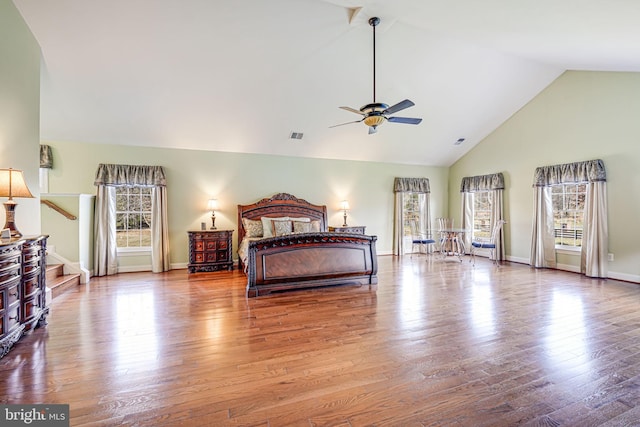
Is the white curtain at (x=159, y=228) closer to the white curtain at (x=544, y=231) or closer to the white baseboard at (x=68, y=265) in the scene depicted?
the white baseboard at (x=68, y=265)

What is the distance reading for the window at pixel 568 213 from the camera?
5859 millimetres

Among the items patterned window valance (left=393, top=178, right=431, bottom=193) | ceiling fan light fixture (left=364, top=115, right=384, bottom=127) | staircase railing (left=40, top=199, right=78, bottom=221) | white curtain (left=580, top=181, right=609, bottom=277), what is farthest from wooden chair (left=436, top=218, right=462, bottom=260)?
staircase railing (left=40, top=199, right=78, bottom=221)

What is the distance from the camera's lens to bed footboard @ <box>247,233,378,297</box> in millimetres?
4270

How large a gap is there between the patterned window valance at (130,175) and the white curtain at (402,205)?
584cm

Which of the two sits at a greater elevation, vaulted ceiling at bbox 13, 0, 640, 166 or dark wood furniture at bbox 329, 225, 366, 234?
vaulted ceiling at bbox 13, 0, 640, 166

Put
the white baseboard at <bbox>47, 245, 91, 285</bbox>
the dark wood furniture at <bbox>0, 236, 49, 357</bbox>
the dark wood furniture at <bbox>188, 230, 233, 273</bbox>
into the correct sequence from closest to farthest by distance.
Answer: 1. the dark wood furniture at <bbox>0, 236, 49, 357</bbox>
2. the white baseboard at <bbox>47, 245, 91, 285</bbox>
3. the dark wood furniture at <bbox>188, 230, 233, 273</bbox>

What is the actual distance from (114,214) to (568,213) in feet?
31.1

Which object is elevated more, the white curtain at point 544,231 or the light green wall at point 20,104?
the light green wall at point 20,104

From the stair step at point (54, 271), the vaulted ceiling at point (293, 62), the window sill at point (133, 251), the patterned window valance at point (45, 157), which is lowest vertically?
the stair step at point (54, 271)

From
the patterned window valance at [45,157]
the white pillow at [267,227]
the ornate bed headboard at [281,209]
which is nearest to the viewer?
the patterned window valance at [45,157]

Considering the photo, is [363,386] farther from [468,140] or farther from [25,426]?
[468,140]

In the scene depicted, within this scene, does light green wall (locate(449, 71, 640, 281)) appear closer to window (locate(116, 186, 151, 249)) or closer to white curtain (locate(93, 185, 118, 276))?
window (locate(116, 186, 151, 249))

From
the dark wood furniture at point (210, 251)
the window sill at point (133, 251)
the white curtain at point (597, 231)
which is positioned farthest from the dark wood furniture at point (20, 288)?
the white curtain at point (597, 231)

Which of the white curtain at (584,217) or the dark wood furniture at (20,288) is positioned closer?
the dark wood furniture at (20,288)
